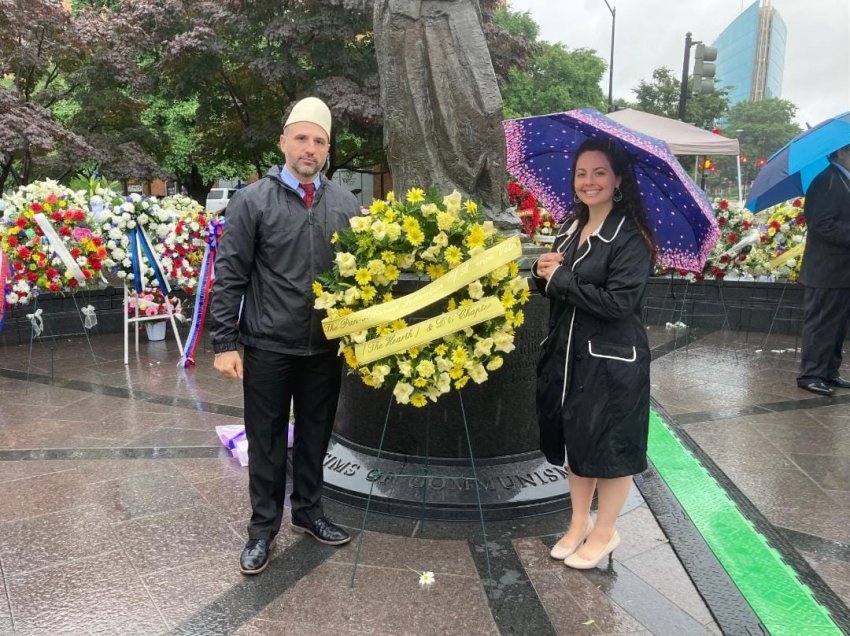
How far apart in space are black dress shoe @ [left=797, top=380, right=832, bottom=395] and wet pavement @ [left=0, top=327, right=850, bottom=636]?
66 cm

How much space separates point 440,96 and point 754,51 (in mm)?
131223

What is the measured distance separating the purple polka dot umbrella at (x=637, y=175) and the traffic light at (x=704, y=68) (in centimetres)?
1112

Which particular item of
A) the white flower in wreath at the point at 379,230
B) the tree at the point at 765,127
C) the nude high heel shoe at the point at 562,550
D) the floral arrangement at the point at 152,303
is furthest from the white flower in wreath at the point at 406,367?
the tree at the point at 765,127

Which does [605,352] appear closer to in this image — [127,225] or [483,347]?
[483,347]

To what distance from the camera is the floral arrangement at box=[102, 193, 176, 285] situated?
6.96 m

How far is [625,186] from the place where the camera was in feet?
9.20

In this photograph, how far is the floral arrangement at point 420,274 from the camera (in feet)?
9.00

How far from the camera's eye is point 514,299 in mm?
2883

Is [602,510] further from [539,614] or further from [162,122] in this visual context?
[162,122]

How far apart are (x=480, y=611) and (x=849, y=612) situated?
4.77 ft

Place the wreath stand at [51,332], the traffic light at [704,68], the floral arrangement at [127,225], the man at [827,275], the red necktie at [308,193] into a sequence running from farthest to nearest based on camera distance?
the traffic light at [704,68], the wreath stand at [51,332], the floral arrangement at [127,225], the man at [827,275], the red necktie at [308,193]

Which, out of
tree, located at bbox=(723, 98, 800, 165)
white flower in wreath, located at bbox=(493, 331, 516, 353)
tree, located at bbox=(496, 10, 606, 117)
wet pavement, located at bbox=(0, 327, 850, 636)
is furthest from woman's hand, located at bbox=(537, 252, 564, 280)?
tree, located at bbox=(723, 98, 800, 165)

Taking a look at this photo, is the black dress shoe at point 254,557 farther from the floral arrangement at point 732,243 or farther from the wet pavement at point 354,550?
the floral arrangement at point 732,243

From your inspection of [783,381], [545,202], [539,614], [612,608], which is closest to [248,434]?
[539,614]
